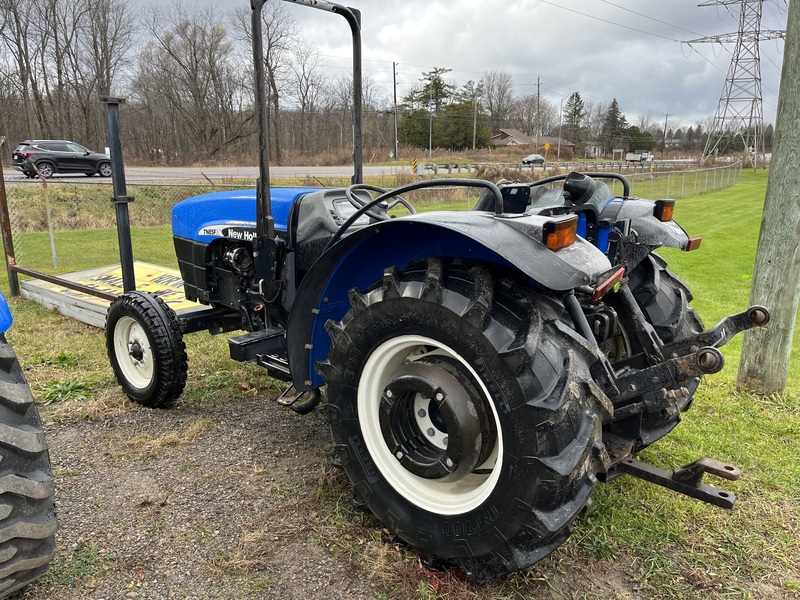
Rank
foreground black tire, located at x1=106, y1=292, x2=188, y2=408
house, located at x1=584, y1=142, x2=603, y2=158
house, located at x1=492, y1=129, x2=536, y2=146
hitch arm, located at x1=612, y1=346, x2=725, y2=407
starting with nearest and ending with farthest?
hitch arm, located at x1=612, y1=346, x2=725, y2=407 → foreground black tire, located at x1=106, y1=292, x2=188, y2=408 → house, located at x1=584, y1=142, x2=603, y2=158 → house, located at x1=492, y1=129, x2=536, y2=146

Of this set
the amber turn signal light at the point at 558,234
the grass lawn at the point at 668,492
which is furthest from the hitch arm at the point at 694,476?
the amber turn signal light at the point at 558,234

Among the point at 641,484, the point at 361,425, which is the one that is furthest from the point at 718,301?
the point at 361,425

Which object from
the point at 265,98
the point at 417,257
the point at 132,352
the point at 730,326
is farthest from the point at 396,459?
the point at 132,352

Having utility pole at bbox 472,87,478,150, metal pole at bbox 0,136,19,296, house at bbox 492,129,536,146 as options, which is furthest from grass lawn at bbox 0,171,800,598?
house at bbox 492,129,536,146

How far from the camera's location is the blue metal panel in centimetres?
342

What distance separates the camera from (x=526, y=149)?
204 ft

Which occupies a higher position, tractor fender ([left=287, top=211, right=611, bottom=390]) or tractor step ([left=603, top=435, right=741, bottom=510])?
tractor fender ([left=287, top=211, right=611, bottom=390])

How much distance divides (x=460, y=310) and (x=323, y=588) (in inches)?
46.6

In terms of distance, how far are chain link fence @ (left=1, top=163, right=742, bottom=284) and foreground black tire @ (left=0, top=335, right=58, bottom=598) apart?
24.0 feet

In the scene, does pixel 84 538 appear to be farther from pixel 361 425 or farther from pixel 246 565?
pixel 361 425

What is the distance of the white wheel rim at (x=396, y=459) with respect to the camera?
7.09 feet

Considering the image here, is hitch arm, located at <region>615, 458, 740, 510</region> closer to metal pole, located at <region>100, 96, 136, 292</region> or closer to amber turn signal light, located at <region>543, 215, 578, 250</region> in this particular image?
amber turn signal light, located at <region>543, 215, 578, 250</region>

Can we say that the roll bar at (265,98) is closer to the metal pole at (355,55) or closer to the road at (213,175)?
the metal pole at (355,55)

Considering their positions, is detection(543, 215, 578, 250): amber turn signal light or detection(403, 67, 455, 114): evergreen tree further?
detection(403, 67, 455, 114): evergreen tree
